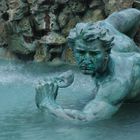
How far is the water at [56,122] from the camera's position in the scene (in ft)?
15.6

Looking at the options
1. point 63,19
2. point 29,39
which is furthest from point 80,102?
point 29,39

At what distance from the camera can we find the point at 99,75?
504 centimetres

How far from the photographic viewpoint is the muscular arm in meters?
4.84

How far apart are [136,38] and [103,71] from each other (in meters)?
3.24

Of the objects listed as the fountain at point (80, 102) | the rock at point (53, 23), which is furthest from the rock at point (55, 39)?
the fountain at point (80, 102)

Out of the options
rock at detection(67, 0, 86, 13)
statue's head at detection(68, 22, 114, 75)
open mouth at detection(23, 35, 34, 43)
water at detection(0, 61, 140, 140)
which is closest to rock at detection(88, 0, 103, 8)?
rock at detection(67, 0, 86, 13)

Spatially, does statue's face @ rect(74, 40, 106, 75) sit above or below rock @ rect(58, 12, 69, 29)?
above

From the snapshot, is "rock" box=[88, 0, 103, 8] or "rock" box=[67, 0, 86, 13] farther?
"rock" box=[67, 0, 86, 13]

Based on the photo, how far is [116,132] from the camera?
4.80 m

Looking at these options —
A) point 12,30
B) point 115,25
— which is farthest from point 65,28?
point 115,25

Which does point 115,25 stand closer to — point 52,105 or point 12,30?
point 52,105

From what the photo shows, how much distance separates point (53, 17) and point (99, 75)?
4009 millimetres

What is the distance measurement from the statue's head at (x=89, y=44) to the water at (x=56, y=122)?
452 millimetres

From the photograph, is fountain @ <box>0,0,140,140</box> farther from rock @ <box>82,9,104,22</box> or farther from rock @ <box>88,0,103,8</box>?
rock @ <box>88,0,103,8</box>
